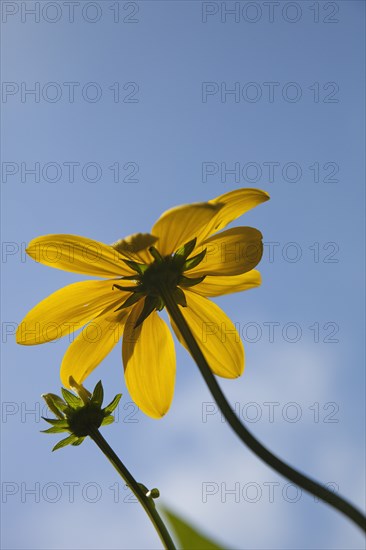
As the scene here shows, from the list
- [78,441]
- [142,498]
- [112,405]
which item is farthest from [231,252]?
[142,498]

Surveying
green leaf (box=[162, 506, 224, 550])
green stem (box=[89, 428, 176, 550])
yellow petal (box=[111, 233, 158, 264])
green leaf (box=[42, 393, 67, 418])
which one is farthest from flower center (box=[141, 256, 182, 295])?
green leaf (box=[162, 506, 224, 550])

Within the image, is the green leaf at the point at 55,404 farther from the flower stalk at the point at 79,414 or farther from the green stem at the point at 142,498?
the green stem at the point at 142,498

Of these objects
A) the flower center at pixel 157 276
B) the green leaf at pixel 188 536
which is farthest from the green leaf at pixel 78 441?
the green leaf at pixel 188 536

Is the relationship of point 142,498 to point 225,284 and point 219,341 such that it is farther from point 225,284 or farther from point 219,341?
point 225,284

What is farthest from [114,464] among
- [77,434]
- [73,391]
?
[73,391]

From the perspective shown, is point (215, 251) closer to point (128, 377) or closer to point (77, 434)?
point (128, 377)

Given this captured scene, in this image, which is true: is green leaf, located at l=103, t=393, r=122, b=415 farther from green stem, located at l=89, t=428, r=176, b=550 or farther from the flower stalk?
green stem, located at l=89, t=428, r=176, b=550

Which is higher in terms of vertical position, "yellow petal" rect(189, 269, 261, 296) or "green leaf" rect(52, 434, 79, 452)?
"yellow petal" rect(189, 269, 261, 296)

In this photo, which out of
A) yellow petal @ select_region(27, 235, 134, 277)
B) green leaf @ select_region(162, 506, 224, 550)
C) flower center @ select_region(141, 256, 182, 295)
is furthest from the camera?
flower center @ select_region(141, 256, 182, 295)
